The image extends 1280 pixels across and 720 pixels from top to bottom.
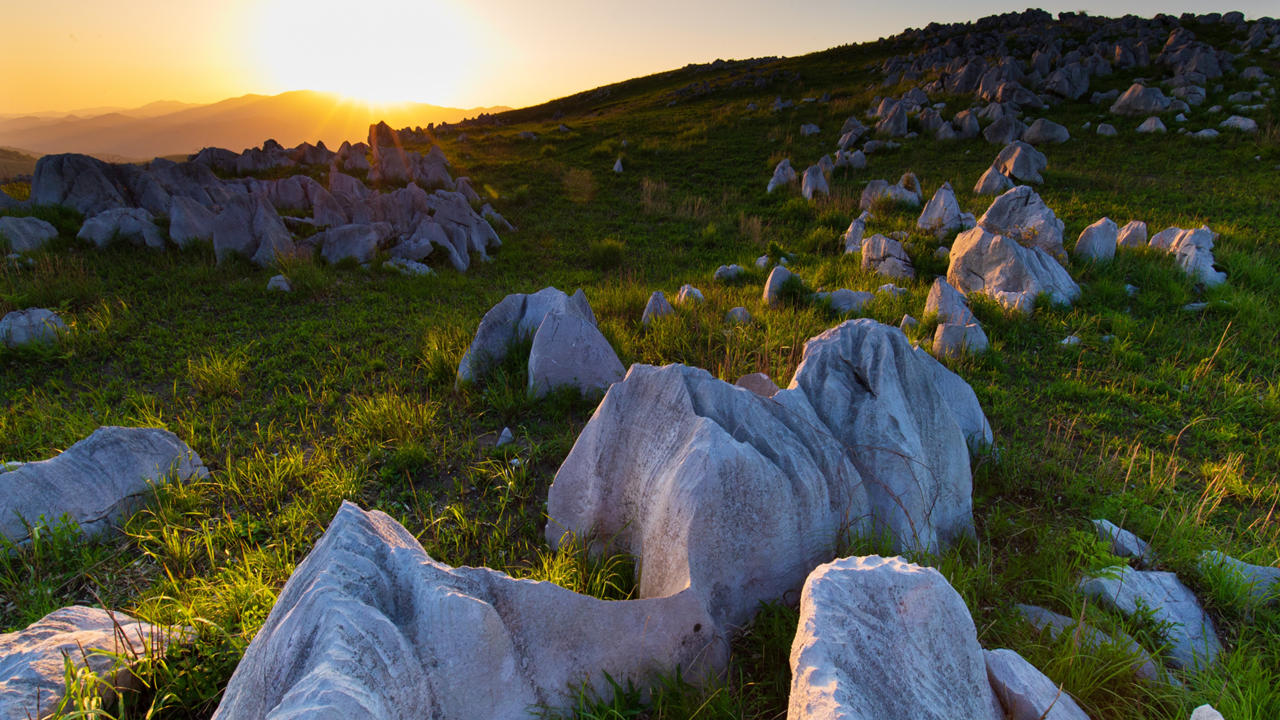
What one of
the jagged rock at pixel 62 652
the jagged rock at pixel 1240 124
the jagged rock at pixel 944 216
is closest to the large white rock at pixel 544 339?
the jagged rock at pixel 62 652

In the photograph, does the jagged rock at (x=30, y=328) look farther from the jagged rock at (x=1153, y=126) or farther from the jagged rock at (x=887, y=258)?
the jagged rock at (x=1153, y=126)

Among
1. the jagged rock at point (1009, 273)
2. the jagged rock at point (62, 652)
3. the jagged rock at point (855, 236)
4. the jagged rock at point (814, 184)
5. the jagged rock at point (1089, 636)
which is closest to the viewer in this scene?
the jagged rock at point (62, 652)

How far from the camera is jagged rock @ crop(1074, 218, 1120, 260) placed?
7754 millimetres

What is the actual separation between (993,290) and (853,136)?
12.8 m

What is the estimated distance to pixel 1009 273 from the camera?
6.85 metres

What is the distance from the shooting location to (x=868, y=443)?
3145 millimetres

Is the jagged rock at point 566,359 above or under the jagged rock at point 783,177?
under

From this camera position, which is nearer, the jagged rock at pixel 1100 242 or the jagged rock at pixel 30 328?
the jagged rock at pixel 30 328

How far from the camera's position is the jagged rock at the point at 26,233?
8.13 metres

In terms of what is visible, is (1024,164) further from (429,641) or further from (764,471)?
(429,641)

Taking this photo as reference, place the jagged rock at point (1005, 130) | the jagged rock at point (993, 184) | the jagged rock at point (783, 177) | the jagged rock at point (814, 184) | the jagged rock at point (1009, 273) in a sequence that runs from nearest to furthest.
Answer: the jagged rock at point (1009, 273), the jagged rock at point (993, 184), the jagged rock at point (814, 184), the jagged rock at point (783, 177), the jagged rock at point (1005, 130)

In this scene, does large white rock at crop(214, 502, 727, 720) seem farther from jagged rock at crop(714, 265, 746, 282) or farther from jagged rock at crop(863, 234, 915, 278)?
jagged rock at crop(863, 234, 915, 278)

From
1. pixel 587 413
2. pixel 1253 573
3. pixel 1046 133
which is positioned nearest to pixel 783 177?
pixel 1046 133

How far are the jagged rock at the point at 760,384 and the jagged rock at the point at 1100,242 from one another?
23.1ft
